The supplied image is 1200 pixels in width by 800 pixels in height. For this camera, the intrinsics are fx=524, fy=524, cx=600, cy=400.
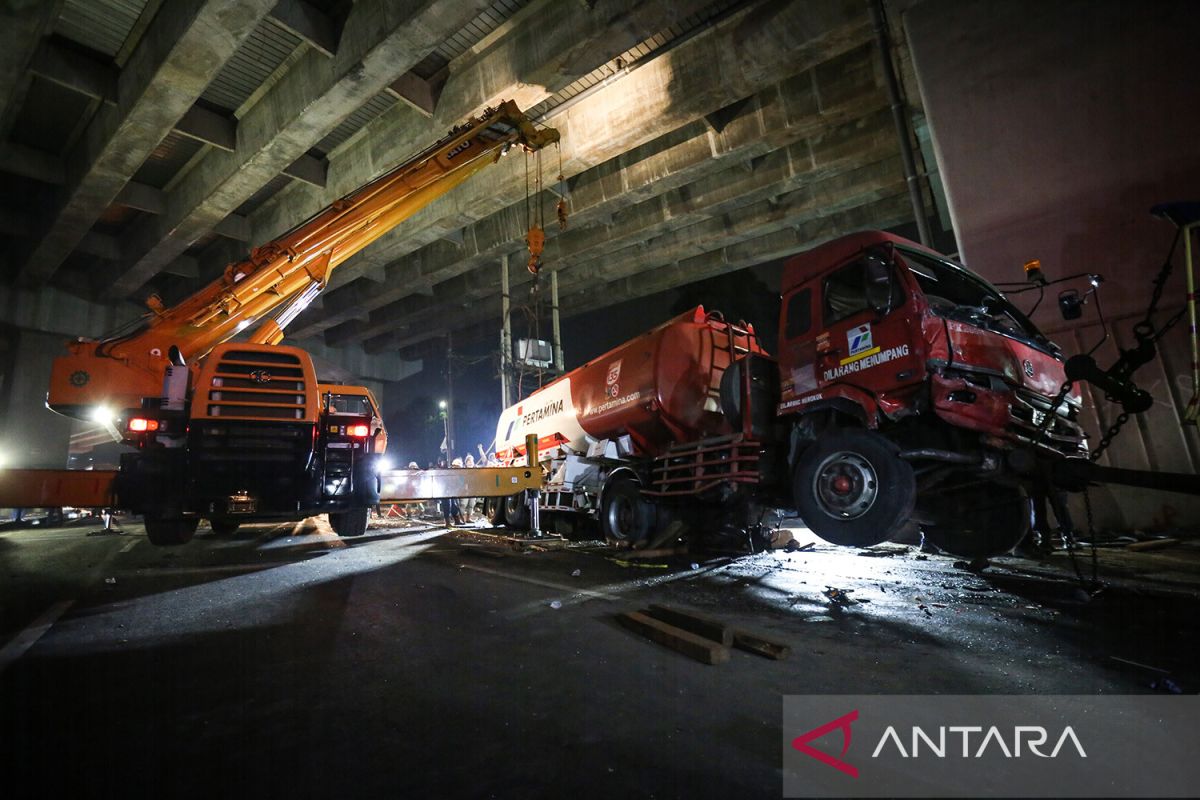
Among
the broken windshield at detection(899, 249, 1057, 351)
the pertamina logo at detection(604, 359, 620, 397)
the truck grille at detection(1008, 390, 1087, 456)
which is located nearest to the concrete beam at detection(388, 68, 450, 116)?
the pertamina logo at detection(604, 359, 620, 397)

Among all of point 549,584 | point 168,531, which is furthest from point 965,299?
point 168,531

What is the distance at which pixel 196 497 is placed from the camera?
5.90 meters

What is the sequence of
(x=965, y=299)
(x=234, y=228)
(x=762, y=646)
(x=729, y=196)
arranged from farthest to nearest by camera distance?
(x=234, y=228), (x=729, y=196), (x=965, y=299), (x=762, y=646)

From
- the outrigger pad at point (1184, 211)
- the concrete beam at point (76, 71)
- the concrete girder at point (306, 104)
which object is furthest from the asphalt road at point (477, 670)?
the concrete beam at point (76, 71)

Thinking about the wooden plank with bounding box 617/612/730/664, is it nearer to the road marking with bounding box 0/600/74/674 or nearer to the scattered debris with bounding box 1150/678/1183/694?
the scattered debris with bounding box 1150/678/1183/694

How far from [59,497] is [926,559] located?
1010 cm

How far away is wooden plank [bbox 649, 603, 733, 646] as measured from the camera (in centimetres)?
304

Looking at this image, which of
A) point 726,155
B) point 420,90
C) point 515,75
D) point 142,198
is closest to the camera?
point 515,75

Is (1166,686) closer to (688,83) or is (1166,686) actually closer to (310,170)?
(688,83)

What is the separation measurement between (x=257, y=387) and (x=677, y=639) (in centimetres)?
592

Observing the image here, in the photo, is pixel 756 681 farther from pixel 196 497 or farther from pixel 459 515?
pixel 459 515

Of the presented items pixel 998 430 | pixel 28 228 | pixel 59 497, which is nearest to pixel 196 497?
pixel 59 497

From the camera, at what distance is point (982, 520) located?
5375 mm

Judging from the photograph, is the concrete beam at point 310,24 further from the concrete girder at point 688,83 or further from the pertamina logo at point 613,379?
the pertamina logo at point 613,379
